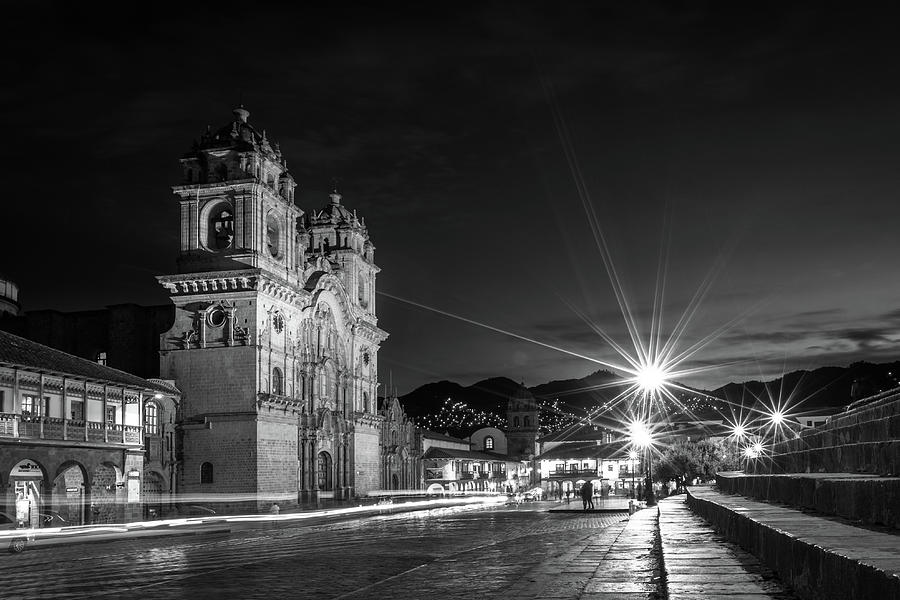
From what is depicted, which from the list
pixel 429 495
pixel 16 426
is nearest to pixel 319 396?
pixel 429 495

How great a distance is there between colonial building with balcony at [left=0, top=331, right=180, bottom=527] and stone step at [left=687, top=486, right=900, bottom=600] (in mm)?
Result: 30075

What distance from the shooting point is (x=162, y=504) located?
45.4 metres

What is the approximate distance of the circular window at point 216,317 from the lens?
158ft

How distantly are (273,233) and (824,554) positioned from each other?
4952 cm

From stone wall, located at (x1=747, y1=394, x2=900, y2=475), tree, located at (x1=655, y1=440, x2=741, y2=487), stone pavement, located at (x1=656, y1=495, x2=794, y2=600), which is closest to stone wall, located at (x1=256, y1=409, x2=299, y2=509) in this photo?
tree, located at (x1=655, y1=440, x2=741, y2=487)

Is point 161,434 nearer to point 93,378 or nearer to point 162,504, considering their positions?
point 162,504

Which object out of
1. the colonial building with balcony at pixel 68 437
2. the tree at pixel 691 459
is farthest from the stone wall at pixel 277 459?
the tree at pixel 691 459

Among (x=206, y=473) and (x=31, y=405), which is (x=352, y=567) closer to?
(x=31, y=405)

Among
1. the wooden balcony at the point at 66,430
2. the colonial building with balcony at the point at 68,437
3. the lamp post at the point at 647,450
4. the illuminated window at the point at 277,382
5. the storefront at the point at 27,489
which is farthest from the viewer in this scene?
the illuminated window at the point at 277,382

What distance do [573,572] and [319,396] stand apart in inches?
1763

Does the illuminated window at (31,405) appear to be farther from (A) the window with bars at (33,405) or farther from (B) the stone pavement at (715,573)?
(B) the stone pavement at (715,573)

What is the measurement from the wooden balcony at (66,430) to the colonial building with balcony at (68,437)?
4 centimetres

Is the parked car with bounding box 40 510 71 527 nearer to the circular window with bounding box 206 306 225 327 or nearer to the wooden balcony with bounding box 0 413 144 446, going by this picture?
the wooden balcony with bounding box 0 413 144 446

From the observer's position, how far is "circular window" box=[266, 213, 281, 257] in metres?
51.5
